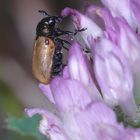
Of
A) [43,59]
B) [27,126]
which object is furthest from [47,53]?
[27,126]

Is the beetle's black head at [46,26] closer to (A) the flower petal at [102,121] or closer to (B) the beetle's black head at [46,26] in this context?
(B) the beetle's black head at [46,26]

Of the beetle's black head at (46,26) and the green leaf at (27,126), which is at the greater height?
the beetle's black head at (46,26)

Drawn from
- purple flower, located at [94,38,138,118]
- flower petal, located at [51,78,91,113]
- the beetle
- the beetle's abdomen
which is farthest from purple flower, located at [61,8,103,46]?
flower petal, located at [51,78,91,113]

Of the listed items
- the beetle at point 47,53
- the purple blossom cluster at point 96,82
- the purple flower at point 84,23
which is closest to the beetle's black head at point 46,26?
the beetle at point 47,53

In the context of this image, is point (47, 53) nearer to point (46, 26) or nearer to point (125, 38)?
point (46, 26)

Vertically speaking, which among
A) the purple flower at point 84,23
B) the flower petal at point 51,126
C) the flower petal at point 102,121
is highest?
the purple flower at point 84,23

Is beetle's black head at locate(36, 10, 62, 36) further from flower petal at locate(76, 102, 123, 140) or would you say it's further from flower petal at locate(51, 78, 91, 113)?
flower petal at locate(76, 102, 123, 140)

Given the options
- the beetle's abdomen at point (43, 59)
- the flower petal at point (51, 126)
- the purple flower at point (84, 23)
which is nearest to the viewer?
the flower petal at point (51, 126)
